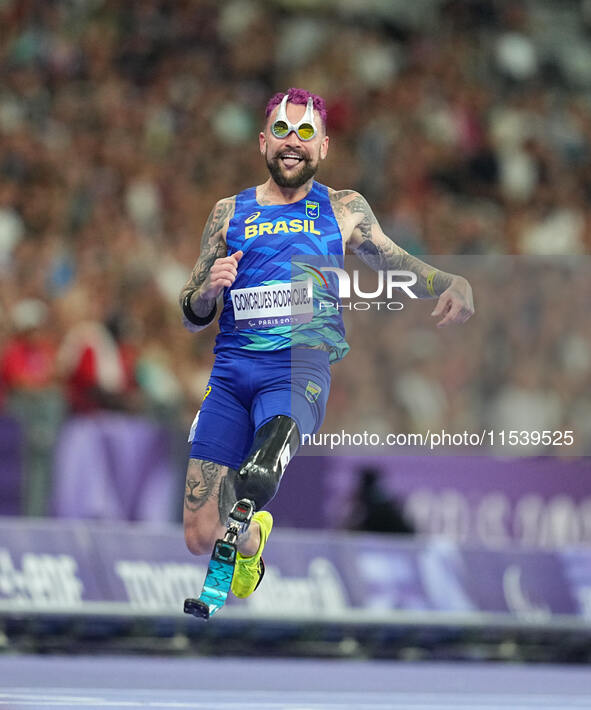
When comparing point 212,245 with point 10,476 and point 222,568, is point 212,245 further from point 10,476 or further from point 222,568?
point 10,476

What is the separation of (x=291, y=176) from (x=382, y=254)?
74cm

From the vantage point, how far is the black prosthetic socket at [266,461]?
7.28 meters

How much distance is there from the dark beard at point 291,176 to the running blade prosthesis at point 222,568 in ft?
6.07

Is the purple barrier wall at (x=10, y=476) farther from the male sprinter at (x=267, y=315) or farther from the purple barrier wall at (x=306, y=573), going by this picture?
the male sprinter at (x=267, y=315)

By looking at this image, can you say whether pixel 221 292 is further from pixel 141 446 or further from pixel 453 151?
pixel 453 151

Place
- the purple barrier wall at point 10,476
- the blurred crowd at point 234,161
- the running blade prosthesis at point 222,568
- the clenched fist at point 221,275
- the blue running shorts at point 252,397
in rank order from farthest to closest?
1. the blurred crowd at point 234,161
2. the purple barrier wall at point 10,476
3. the blue running shorts at point 252,397
4. the clenched fist at point 221,275
5. the running blade prosthesis at point 222,568

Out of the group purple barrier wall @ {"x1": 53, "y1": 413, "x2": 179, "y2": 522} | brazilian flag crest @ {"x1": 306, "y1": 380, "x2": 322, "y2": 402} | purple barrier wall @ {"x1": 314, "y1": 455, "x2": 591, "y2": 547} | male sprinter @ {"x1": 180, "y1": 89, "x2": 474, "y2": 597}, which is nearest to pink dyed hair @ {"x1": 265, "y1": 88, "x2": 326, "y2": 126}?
male sprinter @ {"x1": 180, "y1": 89, "x2": 474, "y2": 597}

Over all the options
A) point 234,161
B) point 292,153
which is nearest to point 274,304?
point 292,153

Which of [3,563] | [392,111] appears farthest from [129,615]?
[392,111]

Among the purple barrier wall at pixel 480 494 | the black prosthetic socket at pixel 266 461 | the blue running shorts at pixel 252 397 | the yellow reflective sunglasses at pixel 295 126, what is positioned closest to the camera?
the black prosthetic socket at pixel 266 461

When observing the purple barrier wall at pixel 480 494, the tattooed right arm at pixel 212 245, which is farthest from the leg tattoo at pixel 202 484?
the purple barrier wall at pixel 480 494

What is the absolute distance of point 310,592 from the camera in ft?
41.1

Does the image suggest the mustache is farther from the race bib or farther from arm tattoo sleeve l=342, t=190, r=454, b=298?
the race bib

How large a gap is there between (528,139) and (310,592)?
8.36 metres
